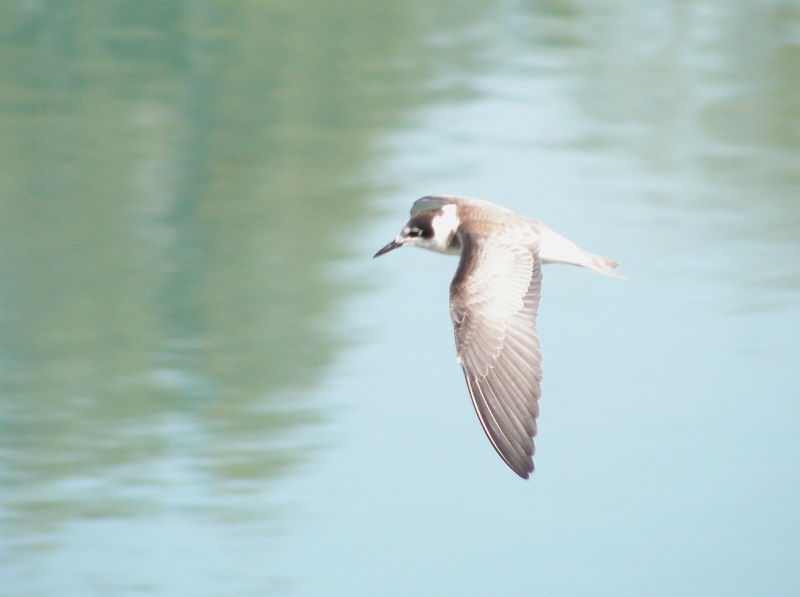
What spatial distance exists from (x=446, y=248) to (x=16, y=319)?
300 inches

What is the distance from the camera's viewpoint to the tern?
6.27 meters

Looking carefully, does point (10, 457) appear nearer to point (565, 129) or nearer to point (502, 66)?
point (565, 129)

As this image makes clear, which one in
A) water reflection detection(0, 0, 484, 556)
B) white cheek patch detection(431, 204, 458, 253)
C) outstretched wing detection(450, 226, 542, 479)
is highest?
white cheek patch detection(431, 204, 458, 253)

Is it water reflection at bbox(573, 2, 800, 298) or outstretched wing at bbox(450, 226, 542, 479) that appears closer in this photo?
outstretched wing at bbox(450, 226, 542, 479)

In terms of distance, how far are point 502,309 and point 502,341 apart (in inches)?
7.3

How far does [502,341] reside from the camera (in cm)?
649

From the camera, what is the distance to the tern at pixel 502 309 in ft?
20.6

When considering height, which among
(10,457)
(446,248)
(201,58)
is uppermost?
(446,248)

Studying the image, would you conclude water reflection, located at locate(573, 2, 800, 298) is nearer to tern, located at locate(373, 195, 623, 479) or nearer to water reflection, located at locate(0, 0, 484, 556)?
water reflection, located at locate(0, 0, 484, 556)

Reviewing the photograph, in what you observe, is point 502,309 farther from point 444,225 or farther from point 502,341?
point 444,225

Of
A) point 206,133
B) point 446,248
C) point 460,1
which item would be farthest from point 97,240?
point 460,1

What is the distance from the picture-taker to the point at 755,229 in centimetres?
1716

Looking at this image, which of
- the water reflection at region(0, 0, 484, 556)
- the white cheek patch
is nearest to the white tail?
the white cheek patch

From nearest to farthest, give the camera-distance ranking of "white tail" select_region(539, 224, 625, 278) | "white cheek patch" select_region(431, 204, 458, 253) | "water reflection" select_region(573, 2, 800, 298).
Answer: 1. "white tail" select_region(539, 224, 625, 278)
2. "white cheek patch" select_region(431, 204, 458, 253)
3. "water reflection" select_region(573, 2, 800, 298)
